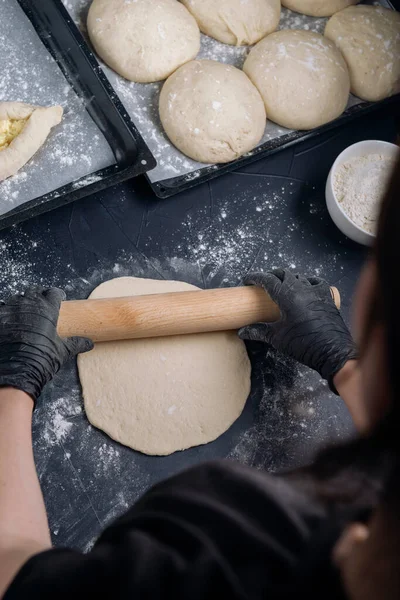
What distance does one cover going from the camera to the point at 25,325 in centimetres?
150

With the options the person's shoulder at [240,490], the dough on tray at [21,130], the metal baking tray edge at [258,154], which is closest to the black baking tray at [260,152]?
the metal baking tray edge at [258,154]

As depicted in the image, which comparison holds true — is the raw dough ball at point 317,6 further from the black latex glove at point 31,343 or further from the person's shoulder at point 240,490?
the person's shoulder at point 240,490

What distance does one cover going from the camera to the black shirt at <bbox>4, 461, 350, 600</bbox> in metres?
0.67

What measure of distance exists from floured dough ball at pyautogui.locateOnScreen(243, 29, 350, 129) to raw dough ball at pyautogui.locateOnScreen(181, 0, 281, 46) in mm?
68

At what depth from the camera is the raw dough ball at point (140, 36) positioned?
184cm

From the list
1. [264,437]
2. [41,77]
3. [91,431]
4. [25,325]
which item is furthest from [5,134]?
[264,437]

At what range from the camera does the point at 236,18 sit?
6.40 ft

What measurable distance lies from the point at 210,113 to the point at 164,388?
0.86 metres

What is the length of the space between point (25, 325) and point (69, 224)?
1.47 feet

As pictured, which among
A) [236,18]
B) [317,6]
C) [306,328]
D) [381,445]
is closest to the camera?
[381,445]

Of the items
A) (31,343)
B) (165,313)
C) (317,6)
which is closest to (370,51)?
(317,6)

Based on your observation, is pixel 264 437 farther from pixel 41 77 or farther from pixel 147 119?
pixel 41 77

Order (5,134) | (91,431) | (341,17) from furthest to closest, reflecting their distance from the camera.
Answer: (341,17), (5,134), (91,431)

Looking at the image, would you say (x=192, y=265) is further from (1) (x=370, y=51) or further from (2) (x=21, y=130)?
(1) (x=370, y=51)
